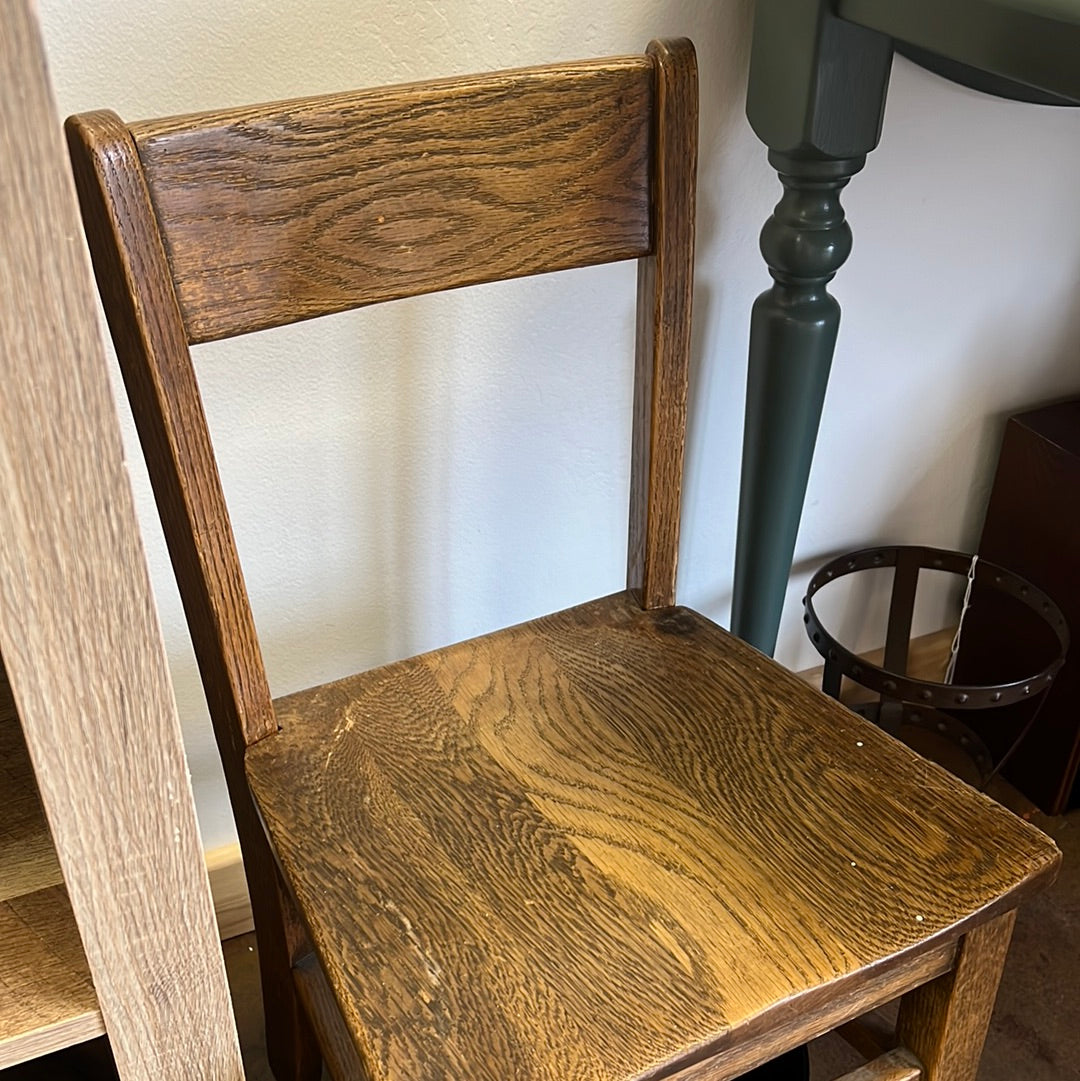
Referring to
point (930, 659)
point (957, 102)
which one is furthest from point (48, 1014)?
point (930, 659)

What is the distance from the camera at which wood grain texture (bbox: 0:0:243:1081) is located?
1.07 feet

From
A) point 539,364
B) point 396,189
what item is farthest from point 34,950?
point 539,364

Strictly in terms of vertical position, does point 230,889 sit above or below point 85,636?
below

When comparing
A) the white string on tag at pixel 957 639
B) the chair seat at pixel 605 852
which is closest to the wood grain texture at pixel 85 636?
the chair seat at pixel 605 852

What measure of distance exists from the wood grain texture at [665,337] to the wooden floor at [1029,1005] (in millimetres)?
533

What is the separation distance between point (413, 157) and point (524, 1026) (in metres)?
0.46

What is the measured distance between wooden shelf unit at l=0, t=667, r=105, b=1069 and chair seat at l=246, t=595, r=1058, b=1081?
139mm

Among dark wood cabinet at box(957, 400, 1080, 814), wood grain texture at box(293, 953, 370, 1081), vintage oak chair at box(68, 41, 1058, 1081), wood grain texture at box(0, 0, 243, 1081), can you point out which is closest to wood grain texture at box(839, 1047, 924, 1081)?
vintage oak chair at box(68, 41, 1058, 1081)

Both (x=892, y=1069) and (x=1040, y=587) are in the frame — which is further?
(x=1040, y=587)

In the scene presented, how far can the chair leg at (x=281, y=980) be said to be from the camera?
808 mm

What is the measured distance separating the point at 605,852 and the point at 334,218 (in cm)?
39

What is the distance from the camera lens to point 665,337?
0.77 m

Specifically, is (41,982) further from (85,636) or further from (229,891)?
(229,891)

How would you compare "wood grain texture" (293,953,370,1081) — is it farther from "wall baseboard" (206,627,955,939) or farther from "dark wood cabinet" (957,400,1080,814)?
"dark wood cabinet" (957,400,1080,814)
